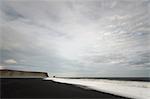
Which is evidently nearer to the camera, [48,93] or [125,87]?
[48,93]

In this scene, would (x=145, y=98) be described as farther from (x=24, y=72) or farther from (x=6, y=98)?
(x=24, y=72)

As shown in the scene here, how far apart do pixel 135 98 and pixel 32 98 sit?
7.94 metres

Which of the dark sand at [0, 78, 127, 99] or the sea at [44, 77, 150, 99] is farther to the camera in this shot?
the sea at [44, 77, 150, 99]

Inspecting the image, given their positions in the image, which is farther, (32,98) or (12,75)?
(12,75)

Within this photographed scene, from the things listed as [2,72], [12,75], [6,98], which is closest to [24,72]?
[12,75]

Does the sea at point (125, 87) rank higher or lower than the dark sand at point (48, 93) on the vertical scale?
lower

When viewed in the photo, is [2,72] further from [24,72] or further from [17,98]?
[17,98]

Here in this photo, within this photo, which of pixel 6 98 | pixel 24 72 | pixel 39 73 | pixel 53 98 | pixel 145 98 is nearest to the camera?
pixel 6 98

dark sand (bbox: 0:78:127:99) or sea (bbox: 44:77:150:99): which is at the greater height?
dark sand (bbox: 0:78:127:99)

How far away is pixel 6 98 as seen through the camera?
1059 cm

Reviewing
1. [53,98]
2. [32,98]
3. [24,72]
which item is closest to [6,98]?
[32,98]

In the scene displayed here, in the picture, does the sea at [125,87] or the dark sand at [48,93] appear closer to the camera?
the dark sand at [48,93]

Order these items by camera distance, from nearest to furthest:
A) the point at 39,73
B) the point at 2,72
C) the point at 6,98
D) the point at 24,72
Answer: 1. the point at 6,98
2. the point at 2,72
3. the point at 24,72
4. the point at 39,73

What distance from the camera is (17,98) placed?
10703mm
